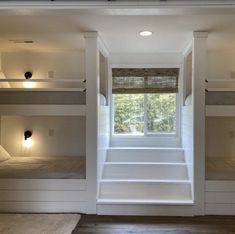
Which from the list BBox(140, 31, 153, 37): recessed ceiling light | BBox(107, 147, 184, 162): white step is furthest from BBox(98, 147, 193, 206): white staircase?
BBox(140, 31, 153, 37): recessed ceiling light

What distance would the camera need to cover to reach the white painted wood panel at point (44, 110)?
4.18 metres

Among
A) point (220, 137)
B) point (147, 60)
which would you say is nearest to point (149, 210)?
point (220, 137)

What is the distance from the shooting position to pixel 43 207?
13.5 ft

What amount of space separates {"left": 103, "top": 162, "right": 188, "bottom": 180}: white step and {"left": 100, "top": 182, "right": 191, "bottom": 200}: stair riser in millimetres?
312

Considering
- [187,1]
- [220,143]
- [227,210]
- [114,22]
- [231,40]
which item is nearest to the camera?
[187,1]

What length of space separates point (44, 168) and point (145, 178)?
4.78 feet

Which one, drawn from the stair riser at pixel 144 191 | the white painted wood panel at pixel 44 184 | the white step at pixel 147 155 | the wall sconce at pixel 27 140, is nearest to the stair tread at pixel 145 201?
the stair riser at pixel 144 191

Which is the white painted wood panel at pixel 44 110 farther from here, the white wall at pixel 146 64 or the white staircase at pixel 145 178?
the white wall at pixel 146 64

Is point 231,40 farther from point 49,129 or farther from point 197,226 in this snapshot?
point 49,129

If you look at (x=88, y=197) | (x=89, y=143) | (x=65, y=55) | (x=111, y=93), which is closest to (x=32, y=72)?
(x=65, y=55)

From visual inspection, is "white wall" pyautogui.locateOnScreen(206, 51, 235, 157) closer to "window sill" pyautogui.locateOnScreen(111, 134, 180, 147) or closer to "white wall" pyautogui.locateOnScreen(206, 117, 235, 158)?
"white wall" pyautogui.locateOnScreen(206, 117, 235, 158)

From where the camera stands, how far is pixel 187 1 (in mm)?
2510

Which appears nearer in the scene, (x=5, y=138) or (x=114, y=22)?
(x=114, y=22)

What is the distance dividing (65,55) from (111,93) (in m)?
1.06
